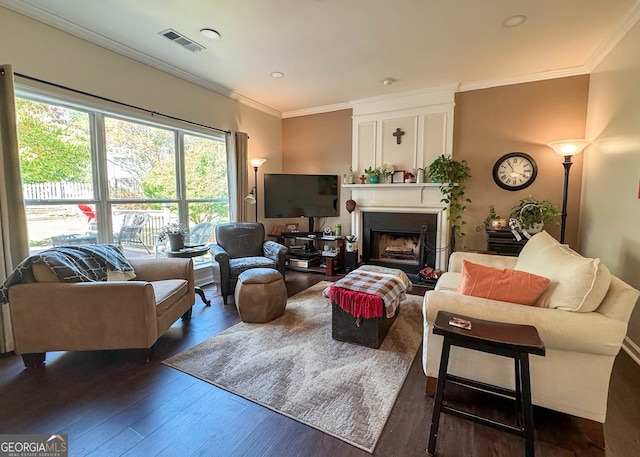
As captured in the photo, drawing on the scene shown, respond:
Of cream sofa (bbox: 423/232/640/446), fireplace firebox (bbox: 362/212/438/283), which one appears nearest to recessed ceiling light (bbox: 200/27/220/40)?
cream sofa (bbox: 423/232/640/446)

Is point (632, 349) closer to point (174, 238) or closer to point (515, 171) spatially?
point (515, 171)

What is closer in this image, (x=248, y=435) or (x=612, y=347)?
(x=612, y=347)

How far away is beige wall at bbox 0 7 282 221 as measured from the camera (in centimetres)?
242

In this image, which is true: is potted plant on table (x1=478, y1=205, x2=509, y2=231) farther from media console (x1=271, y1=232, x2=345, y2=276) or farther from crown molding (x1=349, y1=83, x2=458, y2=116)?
media console (x1=271, y1=232, x2=345, y2=276)

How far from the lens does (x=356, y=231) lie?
4.92 meters

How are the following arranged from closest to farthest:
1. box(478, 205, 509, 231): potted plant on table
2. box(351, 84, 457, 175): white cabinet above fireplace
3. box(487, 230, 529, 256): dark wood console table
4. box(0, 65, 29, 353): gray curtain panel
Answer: box(0, 65, 29, 353): gray curtain panel → box(487, 230, 529, 256): dark wood console table → box(478, 205, 509, 231): potted plant on table → box(351, 84, 457, 175): white cabinet above fireplace

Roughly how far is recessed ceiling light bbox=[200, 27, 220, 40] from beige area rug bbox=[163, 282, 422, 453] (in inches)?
109

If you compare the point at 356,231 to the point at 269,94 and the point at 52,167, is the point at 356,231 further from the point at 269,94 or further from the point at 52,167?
the point at 52,167

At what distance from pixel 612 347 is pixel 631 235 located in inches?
66.5

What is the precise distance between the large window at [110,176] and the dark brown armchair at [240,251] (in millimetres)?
540

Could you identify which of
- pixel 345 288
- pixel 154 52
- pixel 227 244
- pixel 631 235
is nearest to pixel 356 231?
pixel 227 244

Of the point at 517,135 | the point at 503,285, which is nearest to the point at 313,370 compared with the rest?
the point at 503,285
